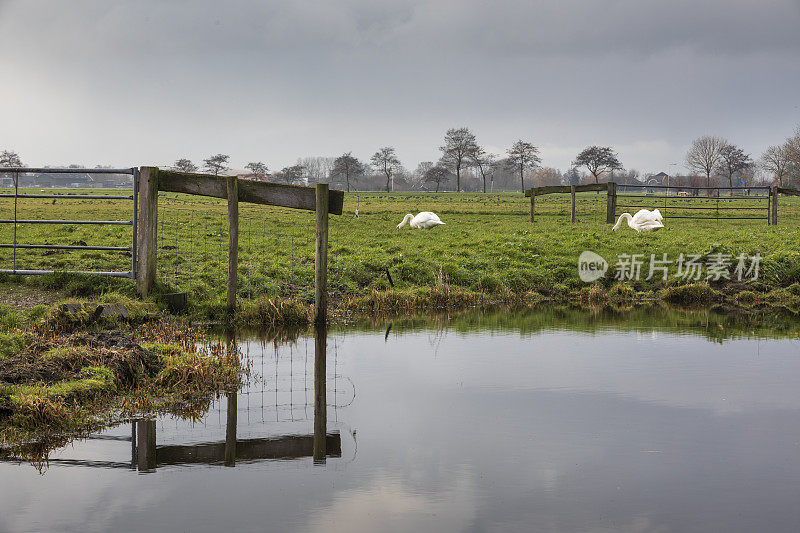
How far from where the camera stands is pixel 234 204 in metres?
13.6

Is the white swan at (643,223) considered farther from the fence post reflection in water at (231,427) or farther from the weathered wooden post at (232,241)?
the fence post reflection in water at (231,427)

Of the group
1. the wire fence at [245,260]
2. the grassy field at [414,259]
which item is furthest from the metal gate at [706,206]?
the wire fence at [245,260]

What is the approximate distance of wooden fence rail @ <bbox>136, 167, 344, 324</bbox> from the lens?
13.5 meters

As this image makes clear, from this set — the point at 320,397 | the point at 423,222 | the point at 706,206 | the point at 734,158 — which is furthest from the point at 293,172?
the point at 320,397

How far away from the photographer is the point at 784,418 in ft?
26.1

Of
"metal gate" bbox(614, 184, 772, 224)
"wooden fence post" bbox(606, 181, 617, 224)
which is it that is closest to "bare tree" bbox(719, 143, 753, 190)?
"metal gate" bbox(614, 184, 772, 224)

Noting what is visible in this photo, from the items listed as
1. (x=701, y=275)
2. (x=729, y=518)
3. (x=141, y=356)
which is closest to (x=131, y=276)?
(x=141, y=356)

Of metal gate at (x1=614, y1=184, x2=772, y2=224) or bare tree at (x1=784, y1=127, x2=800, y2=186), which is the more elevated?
bare tree at (x1=784, y1=127, x2=800, y2=186)

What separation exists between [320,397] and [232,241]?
5.36 meters

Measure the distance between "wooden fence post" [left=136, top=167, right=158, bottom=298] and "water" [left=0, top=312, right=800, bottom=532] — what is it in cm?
404

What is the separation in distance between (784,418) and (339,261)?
41.5ft

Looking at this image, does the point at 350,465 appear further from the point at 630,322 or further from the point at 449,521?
the point at 630,322

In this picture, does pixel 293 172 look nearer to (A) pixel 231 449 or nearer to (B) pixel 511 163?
(B) pixel 511 163

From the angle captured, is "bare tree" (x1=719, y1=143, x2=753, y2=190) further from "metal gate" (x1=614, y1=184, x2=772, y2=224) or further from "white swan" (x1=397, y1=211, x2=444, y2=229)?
"white swan" (x1=397, y1=211, x2=444, y2=229)
